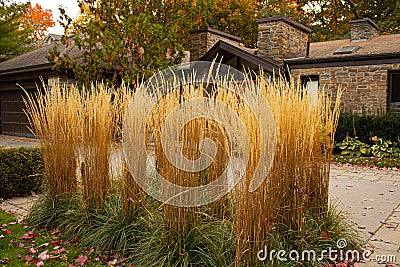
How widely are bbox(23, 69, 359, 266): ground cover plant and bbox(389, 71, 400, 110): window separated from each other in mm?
8033

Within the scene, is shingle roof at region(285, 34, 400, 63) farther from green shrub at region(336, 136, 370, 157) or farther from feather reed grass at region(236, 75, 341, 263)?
feather reed grass at region(236, 75, 341, 263)

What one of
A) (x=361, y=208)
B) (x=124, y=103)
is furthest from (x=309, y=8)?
(x=124, y=103)

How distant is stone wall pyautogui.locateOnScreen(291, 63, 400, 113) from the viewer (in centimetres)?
983

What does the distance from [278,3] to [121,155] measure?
19.8 metres

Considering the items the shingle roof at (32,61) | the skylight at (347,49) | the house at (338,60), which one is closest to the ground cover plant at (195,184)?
the house at (338,60)

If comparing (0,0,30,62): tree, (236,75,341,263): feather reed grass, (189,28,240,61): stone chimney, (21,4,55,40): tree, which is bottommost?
(236,75,341,263): feather reed grass

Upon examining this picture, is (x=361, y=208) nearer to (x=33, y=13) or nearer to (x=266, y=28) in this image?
(x=266, y=28)

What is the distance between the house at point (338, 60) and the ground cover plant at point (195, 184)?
6213 millimetres

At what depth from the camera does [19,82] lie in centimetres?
1320

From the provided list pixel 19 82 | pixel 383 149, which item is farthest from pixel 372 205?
pixel 19 82

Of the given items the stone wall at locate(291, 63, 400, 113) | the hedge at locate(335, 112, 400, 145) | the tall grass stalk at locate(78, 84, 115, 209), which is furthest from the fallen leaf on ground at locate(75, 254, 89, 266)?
the stone wall at locate(291, 63, 400, 113)

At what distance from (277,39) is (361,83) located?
2980mm

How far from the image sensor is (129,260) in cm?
289

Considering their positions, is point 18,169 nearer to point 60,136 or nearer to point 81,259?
point 60,136
